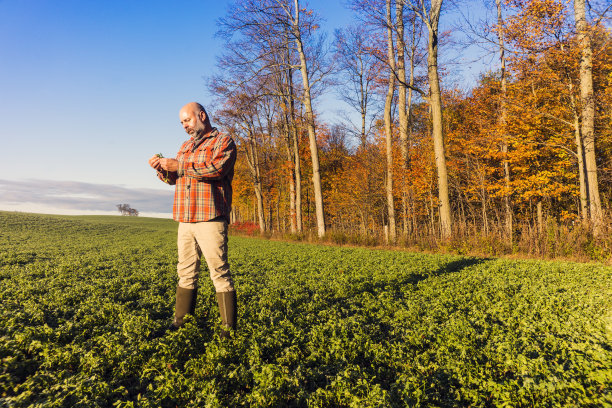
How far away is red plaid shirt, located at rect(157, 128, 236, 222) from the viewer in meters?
3.34

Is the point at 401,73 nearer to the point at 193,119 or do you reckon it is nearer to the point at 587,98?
the point at 587,98

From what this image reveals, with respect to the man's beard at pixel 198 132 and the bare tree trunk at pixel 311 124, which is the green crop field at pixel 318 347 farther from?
the bare tree trunk at pixel 311 124

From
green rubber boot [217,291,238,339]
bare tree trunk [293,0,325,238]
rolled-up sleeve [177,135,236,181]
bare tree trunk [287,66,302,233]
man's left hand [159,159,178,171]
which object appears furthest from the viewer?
bare tree trunk [287,66,302,233]

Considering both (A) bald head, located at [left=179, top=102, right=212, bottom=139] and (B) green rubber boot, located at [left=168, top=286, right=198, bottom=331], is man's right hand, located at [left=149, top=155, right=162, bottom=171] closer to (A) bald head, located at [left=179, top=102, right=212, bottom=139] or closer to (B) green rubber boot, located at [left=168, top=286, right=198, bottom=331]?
(A) bald head, located at [left=179, top=102, right=212, bottom=139]

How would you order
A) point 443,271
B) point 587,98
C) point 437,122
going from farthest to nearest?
point 437,122 < point 587,98 < point 443,271

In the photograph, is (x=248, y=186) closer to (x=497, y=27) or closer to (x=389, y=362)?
(x=497, y=27)

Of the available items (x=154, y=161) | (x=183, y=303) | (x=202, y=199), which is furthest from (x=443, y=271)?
(x=154, y=161)

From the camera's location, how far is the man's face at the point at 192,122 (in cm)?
359

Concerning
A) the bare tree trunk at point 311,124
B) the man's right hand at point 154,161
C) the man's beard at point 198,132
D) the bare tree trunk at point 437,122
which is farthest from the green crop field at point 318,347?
the bare tree trunk at point 311,124

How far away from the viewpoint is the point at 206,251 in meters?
3.39

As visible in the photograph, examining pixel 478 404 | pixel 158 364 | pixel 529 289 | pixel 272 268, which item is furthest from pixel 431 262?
pixel 158 364

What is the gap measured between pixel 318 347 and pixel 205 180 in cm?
226

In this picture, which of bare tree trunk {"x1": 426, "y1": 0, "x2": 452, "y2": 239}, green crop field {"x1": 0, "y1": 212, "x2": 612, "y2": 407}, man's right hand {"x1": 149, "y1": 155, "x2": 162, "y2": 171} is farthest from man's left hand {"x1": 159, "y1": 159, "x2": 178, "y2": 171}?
bare tree trunk {"x1": 426, "y1": 0, "x2": 452, "y2": 239}

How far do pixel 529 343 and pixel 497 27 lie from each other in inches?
632
